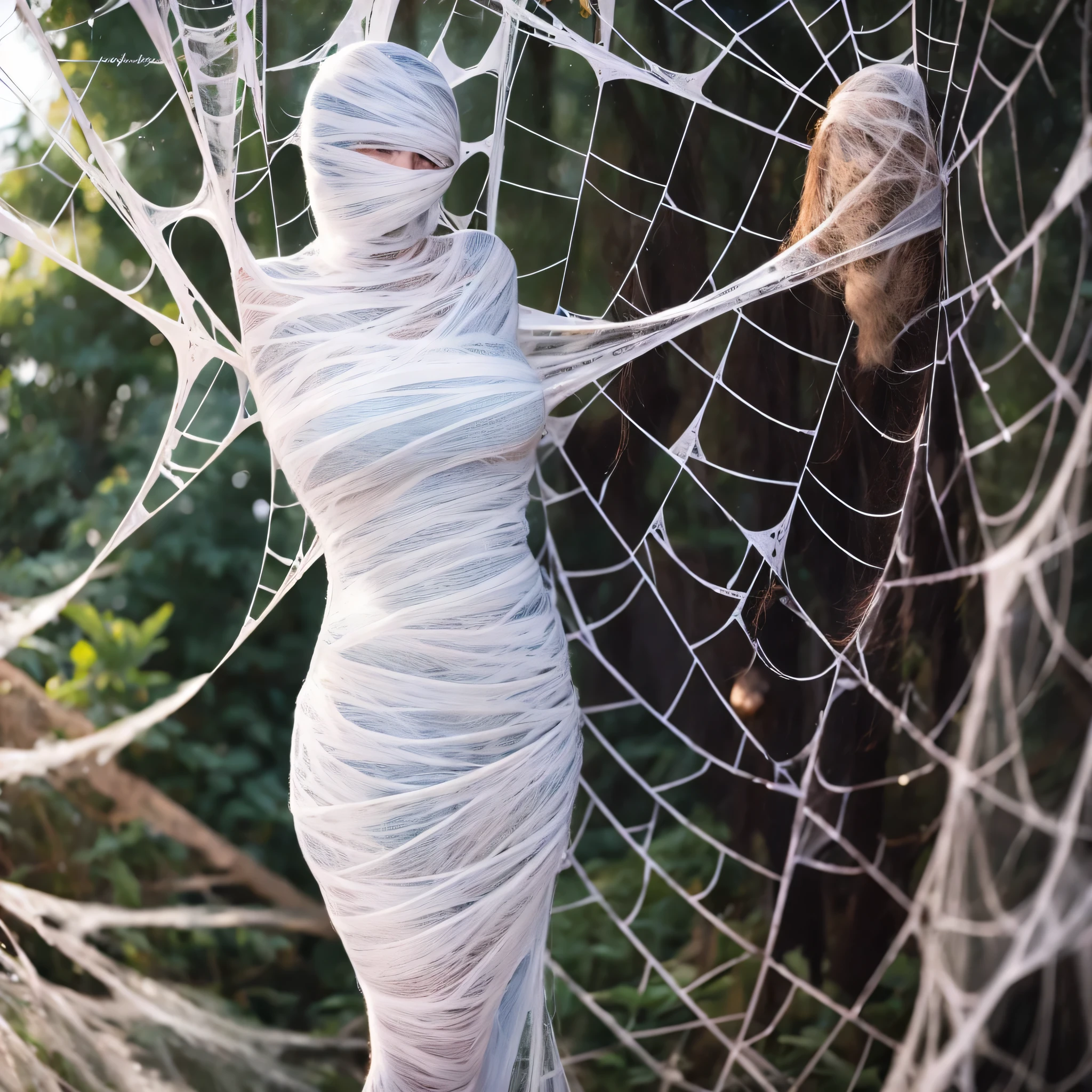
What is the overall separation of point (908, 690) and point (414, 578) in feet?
1.72

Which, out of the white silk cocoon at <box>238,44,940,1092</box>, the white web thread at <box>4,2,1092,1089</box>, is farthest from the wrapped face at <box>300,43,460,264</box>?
the white web thread at <box>4,2,1092,1089</box>

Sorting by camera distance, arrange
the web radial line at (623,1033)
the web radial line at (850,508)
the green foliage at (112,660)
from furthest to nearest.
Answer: the green foliage at (112,660), the web radial line at (623,1033), the web radial line at (850,508)

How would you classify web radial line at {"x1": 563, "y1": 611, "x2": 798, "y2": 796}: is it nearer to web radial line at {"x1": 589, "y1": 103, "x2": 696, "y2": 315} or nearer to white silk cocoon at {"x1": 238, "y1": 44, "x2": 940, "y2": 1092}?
white silk cocoon at {"x1": 238, "y1": 44, "x2": 940, "y2": 1092}

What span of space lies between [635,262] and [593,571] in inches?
14.7

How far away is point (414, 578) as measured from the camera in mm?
954

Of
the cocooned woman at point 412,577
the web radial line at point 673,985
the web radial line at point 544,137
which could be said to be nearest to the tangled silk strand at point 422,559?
the cocooned woman at point 412,577

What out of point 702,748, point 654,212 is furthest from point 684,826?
point 654,212

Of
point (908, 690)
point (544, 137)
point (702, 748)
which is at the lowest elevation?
point (702, 748)

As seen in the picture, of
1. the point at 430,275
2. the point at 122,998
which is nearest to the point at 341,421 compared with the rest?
the point at 430,275

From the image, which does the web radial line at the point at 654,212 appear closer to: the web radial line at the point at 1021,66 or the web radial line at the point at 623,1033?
the web radial line at the point at 1021,66

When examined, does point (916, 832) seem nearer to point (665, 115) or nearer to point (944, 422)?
point (944, 422)

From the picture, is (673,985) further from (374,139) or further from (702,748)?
(374,139)

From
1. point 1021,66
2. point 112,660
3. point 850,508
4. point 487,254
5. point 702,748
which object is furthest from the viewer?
point 112,660

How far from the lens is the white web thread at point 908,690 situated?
834 mm
